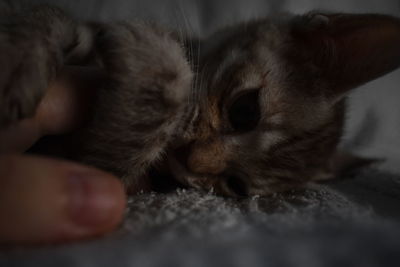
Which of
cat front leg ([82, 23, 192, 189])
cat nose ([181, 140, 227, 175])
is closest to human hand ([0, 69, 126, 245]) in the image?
cat front leg ([82, 23, 192, 189])

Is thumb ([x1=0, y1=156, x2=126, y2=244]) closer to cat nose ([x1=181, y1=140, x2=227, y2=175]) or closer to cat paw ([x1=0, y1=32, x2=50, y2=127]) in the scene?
cat paw ([x1=0, y1=32, x2=50, y2=127])

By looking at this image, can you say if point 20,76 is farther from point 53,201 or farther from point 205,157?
point 205,157

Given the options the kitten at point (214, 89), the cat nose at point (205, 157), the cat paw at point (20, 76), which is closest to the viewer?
the cat paw at point (20, 76)

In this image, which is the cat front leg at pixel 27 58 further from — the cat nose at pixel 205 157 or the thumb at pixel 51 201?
the cat nose at pixel 205 157

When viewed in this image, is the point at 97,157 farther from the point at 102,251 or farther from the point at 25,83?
the point at 102,251

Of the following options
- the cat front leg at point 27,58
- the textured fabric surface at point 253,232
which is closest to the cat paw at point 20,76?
the cat front leg at point 27,58

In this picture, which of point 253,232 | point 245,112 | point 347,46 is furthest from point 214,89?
point 253,232

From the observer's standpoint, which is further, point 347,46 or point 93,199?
point 347,46
